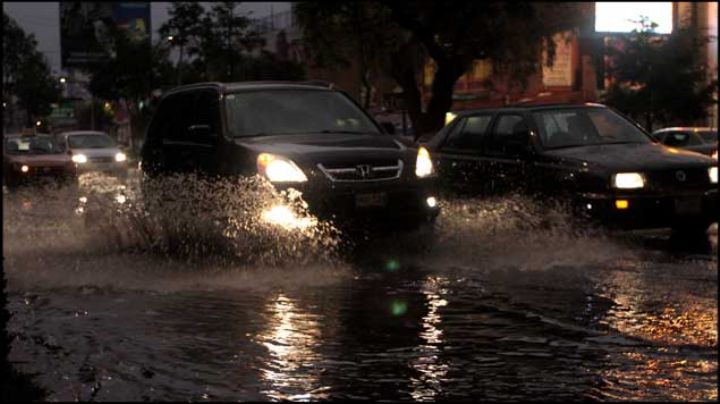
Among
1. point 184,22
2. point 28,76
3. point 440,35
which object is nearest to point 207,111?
point 440,35

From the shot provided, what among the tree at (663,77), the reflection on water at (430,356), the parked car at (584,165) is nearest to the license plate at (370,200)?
the reflection on water at (430,356)

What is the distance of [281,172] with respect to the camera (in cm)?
923

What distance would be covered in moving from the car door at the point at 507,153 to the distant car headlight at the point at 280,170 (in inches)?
119

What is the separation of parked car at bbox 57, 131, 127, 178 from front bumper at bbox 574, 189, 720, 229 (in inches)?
794

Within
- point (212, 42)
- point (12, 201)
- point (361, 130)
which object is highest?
point (212, 42)

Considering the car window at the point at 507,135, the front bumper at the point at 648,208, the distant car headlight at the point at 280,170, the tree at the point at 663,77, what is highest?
the tree at the point at 663,77

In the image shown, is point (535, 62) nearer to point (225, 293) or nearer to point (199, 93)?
point (199, 93)

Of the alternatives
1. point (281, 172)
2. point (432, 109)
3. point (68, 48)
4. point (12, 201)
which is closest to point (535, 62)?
point (432, 109)

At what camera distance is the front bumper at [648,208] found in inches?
406

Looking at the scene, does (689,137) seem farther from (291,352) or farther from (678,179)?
(291,352)

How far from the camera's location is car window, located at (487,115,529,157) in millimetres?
11548

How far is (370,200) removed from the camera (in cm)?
940

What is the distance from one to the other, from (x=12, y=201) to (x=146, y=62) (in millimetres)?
39067

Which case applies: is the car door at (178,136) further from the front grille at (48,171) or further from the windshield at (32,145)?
the windshield at (32,145)
